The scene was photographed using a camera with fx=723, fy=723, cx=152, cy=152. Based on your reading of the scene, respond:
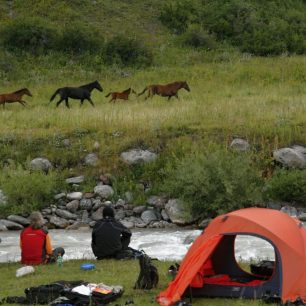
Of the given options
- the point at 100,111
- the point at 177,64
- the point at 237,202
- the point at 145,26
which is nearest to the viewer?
the point at 237,202

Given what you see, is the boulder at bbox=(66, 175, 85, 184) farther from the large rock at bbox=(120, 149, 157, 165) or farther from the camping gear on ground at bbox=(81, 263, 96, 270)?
the camping gear on ground at bbox=(81, 263, 96, 270)

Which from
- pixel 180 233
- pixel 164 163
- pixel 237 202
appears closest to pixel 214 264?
pixel 180 233

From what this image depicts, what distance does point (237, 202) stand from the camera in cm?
2058

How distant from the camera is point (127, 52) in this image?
41.2 m

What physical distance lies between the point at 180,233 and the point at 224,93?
13366 millimetres

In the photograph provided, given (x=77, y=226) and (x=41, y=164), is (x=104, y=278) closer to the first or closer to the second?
(x=77, y=226)

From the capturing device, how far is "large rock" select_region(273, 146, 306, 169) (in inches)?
870

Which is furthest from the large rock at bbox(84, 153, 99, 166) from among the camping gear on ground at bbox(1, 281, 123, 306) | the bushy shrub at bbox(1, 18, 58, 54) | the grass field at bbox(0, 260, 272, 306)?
the bushy shrub at bbox(1, 18, 58, 54)

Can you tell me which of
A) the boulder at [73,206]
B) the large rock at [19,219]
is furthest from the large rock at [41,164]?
the large rock at [19,219]

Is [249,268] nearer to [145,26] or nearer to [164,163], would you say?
[164,163]

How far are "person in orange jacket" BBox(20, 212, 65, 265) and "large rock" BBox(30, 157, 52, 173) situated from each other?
9.86 metres

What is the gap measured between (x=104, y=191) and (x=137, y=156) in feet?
6.05

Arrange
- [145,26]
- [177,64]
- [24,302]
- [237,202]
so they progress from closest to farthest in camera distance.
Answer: [24,302] < [237,202] < [177,64] < [145,26]

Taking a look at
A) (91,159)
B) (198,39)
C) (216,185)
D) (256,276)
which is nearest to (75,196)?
(91,159)
